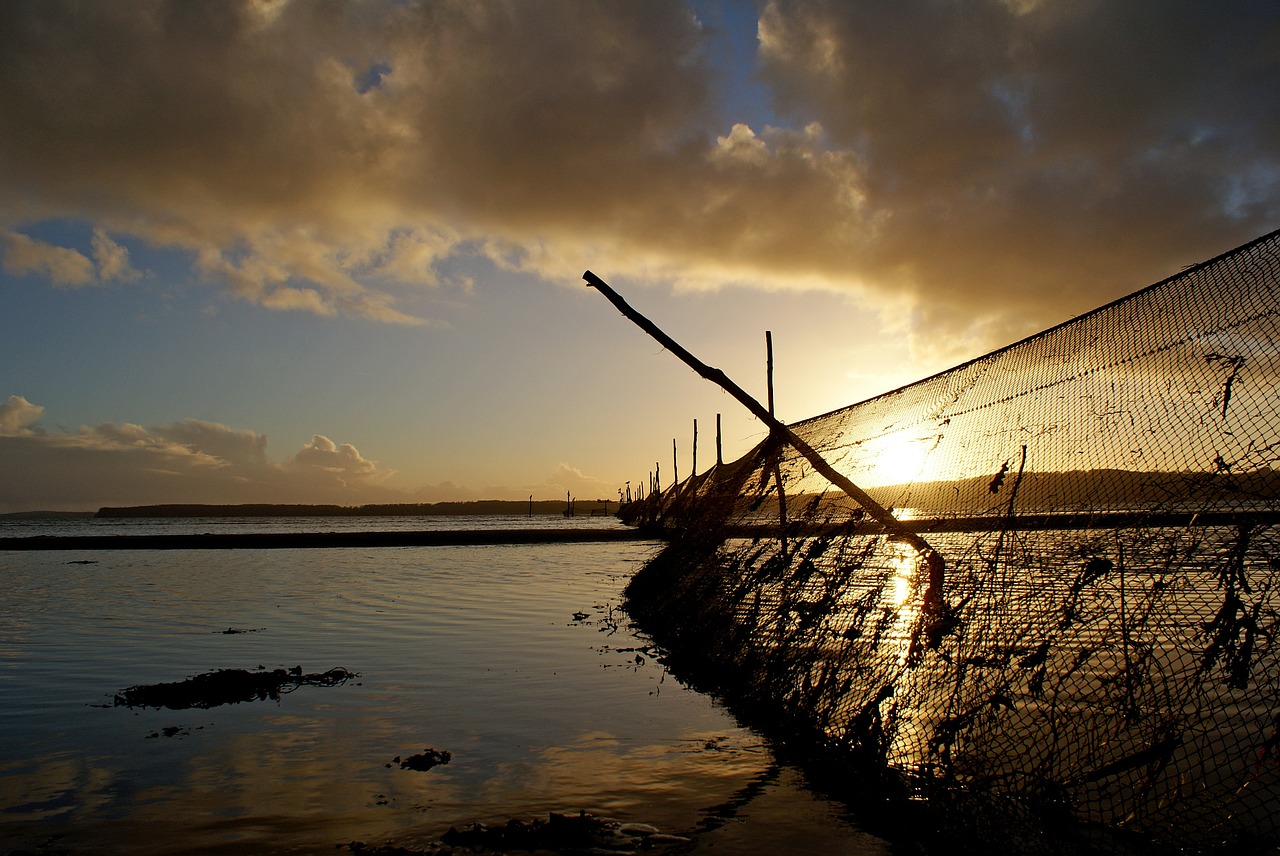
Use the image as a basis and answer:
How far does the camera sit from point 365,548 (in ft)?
100

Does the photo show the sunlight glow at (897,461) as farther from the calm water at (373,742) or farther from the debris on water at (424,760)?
the debris on water at (424,760)

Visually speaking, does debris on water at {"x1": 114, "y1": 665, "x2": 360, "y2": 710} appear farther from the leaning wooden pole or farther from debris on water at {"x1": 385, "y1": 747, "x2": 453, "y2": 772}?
the leaning wooden pole

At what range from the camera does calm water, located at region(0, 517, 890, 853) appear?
3865mm

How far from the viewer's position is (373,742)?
5293mm

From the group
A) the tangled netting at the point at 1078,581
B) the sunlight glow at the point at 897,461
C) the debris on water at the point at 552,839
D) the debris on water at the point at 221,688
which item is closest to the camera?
the debris on water at the point at 552,839

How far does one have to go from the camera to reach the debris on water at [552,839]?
11.7ft

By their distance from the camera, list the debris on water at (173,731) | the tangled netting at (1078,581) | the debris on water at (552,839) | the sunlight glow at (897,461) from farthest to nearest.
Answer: the sunlight glow at (897,461)
the debris on water at (173,731)
the tangled netting at (1078,581)
the debris on water at (552,839)

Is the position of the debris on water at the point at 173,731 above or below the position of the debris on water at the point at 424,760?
below

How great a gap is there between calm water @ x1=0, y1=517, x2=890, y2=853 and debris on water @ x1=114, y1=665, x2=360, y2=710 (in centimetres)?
19

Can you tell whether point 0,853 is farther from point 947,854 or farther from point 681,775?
point 947,854

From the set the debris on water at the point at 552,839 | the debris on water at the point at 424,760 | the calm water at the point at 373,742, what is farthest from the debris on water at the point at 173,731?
the debris on water at the point at 552,839

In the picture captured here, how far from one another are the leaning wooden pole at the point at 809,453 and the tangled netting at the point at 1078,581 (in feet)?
0.19

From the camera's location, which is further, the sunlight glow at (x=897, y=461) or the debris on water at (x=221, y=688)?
the sunlight glow at (x=897, y=461)

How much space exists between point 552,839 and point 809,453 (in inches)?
195
